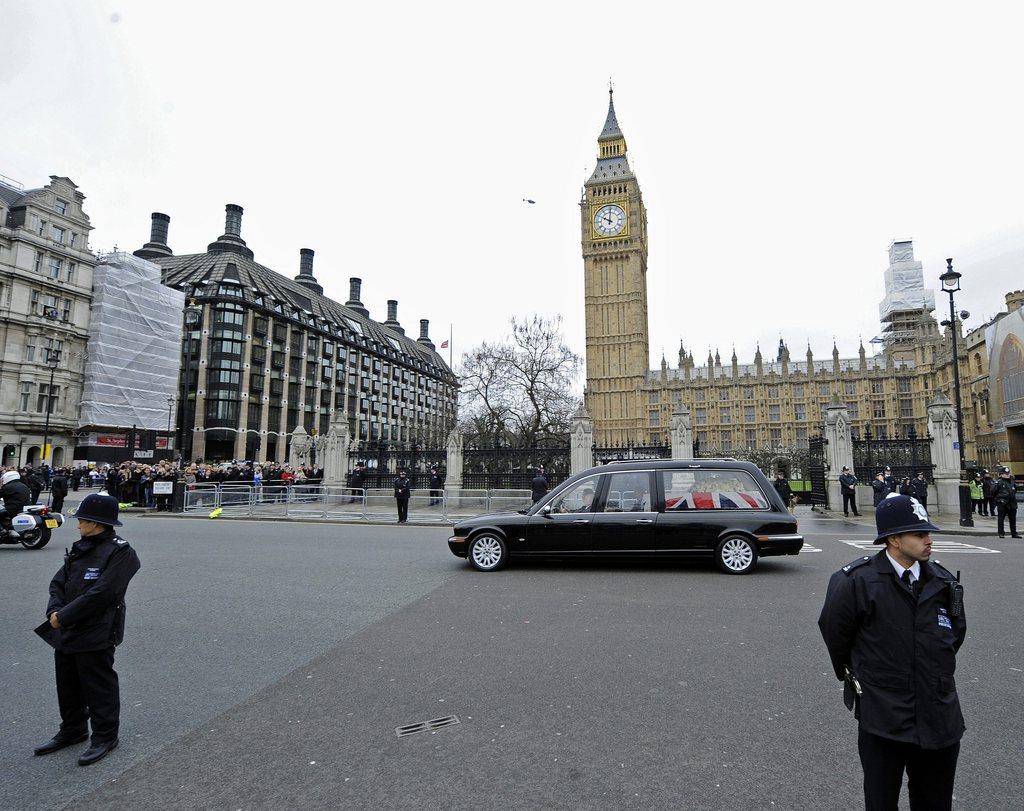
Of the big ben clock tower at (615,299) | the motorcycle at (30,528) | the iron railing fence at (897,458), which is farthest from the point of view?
the big ben clock tower at (615,299)

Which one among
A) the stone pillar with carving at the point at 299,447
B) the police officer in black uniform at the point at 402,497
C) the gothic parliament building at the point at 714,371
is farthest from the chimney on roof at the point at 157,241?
the police officer in black uniform at the point at 402,497

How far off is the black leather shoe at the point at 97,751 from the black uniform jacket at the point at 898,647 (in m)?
3.94

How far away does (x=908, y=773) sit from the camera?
2104 mm

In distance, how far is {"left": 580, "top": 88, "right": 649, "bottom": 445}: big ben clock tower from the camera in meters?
82.8

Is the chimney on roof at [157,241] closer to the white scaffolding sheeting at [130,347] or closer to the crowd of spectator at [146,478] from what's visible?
the white scaffolding sheeting at [130,347]

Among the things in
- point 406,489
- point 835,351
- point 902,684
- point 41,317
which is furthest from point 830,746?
point 835,351

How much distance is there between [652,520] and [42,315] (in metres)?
48.5

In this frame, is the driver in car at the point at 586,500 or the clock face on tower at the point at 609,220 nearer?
the driver in car at the point at 586,500

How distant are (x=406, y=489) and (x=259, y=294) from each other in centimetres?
5149

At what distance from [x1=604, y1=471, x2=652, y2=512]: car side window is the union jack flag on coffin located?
36 cm

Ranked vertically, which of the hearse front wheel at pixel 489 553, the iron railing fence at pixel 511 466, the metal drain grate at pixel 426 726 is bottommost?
the metal drain grate at pixel 426 726

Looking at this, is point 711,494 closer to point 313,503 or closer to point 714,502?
point 714,502

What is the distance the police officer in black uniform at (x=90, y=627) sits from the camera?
3.23 metres

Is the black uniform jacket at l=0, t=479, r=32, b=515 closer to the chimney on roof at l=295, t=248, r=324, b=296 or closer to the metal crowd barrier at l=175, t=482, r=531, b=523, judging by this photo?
the metal crowd barrier at l=175, t=482, r=531, b=523
